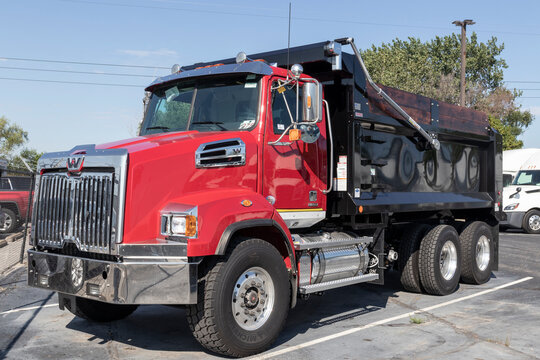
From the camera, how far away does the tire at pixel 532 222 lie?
795 inches

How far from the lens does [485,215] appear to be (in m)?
10.8

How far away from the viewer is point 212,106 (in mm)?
6406

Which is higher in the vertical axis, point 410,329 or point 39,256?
point 39,256

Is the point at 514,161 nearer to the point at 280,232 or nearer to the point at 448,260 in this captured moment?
the point at 448,260

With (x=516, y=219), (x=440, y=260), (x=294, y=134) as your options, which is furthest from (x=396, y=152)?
(x=516, y=219)

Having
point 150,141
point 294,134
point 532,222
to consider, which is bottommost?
point 532,222

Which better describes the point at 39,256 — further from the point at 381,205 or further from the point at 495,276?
the point at 495,276

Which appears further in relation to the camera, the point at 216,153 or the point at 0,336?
the point at 0,336

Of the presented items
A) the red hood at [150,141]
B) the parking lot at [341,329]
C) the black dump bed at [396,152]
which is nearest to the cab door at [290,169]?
the black dump bed at [396,152]

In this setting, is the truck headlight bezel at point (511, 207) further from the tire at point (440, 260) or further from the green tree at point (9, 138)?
the green tree at point (9, 138)

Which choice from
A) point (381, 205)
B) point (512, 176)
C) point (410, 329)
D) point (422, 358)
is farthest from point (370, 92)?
point (512, 176)

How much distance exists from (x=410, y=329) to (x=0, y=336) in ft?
15.0

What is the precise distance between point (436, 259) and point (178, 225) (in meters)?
5.06

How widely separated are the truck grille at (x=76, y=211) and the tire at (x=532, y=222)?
18201mm
